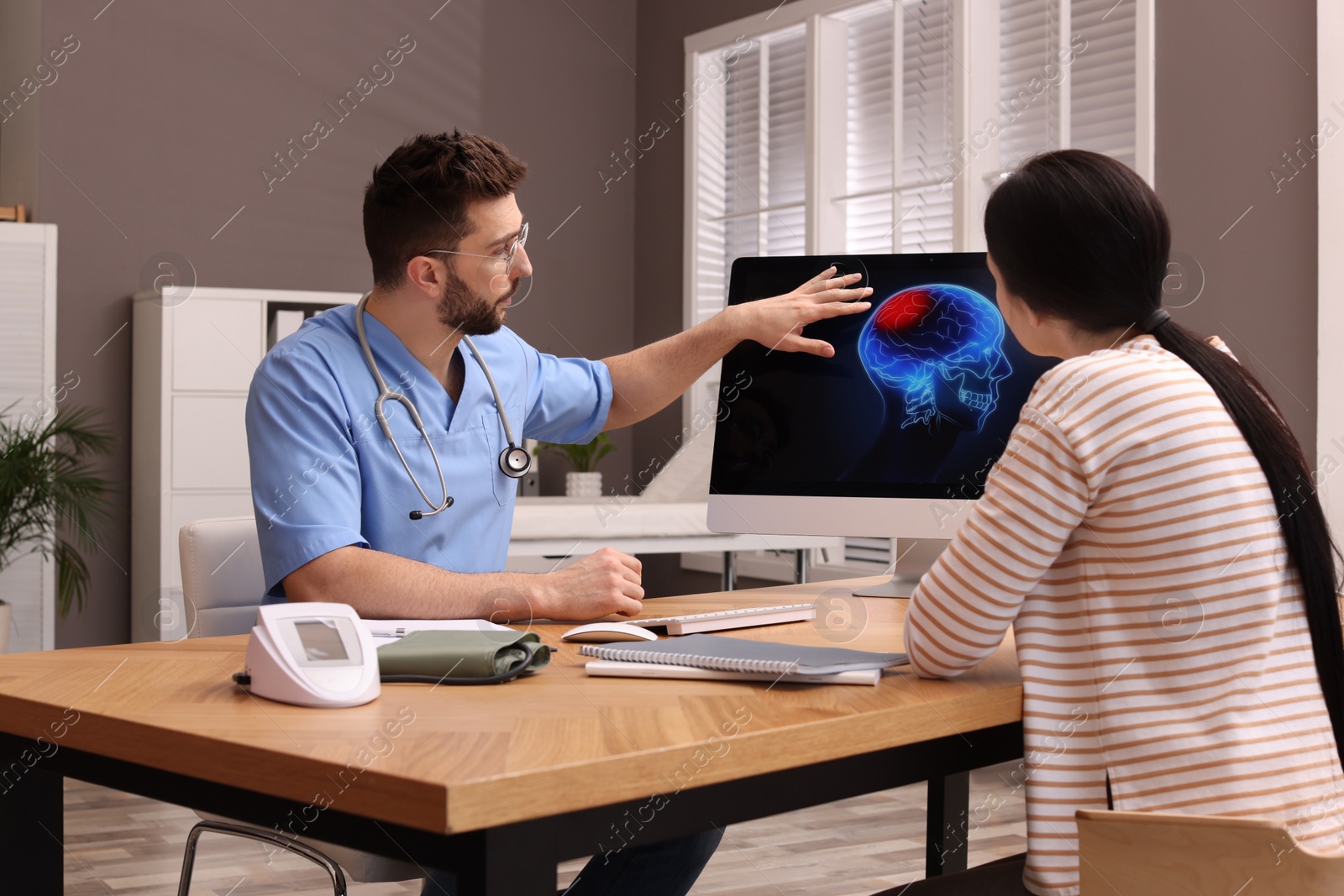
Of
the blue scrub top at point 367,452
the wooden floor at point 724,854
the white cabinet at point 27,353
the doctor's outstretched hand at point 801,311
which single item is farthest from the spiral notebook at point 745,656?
the white cabinet at point 27,353

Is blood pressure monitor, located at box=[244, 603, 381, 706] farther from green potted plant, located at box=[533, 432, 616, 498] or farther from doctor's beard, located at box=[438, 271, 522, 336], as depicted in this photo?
green potted plant, located at box=[533, 432, 616, 498]

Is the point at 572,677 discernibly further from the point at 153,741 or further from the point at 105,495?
the point at 105,495

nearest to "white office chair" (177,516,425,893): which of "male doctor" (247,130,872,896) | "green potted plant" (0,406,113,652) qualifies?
"male doctor" (247,130,872,896)

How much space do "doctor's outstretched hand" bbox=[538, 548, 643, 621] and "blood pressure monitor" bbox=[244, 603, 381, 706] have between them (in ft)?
1.54

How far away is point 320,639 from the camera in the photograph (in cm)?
108

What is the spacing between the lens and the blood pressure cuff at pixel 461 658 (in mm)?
1133

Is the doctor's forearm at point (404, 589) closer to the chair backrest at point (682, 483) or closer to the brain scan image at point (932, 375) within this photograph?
the brain scan image at point (932, 375)

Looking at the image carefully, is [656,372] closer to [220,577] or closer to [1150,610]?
[220,577]

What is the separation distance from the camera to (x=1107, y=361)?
43.9 inches

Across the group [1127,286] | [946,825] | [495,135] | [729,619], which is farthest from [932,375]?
[495,135]

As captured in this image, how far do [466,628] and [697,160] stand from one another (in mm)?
4541

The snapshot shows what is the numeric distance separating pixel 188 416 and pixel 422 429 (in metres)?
3.04

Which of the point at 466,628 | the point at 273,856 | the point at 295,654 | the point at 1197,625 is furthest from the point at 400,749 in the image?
the point at 273,856

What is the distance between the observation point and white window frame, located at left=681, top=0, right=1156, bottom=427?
12.4 feet
